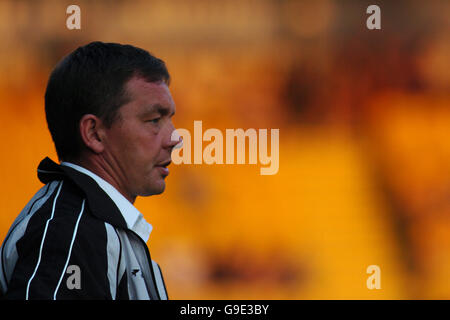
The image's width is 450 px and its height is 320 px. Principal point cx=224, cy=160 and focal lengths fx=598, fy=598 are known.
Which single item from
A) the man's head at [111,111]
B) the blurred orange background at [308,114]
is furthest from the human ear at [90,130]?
the blurred orange background at [308,114]

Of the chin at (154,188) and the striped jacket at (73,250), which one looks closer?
the striped jacket at (73,250)

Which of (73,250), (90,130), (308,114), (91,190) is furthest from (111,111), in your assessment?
(308,114)

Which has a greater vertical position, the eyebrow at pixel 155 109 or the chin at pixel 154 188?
the eyebrow at pixel 155 109

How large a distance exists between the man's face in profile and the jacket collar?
0.11 meters

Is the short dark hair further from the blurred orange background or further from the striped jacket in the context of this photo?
the blurred orange background

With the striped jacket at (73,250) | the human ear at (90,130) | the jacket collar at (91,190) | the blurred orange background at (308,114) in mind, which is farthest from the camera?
the blurred orange background at (308,114)

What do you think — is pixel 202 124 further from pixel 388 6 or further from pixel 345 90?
pixel 388 6

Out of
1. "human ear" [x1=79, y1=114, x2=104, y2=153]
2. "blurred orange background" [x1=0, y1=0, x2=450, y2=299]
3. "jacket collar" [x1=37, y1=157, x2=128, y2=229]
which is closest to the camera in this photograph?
"jacket collar" [x1=37, y1=157, x2=128, y2=229]

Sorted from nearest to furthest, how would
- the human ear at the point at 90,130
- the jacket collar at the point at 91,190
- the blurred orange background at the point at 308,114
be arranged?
1. the jacket collar at the point at 91,190
2. the human ear at the point at 90,130
3. the blurred orange background at the point at 308,114

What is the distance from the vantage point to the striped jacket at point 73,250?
107 centimetres

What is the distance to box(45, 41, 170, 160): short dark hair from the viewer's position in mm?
1369

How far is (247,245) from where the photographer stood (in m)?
4.20

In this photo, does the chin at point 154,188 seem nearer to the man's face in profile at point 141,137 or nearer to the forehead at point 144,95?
the man's face in profile at point 141,137

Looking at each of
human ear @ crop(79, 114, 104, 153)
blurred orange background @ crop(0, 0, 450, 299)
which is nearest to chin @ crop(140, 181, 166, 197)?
human ear @ crop(79, 114, 104, 153)
